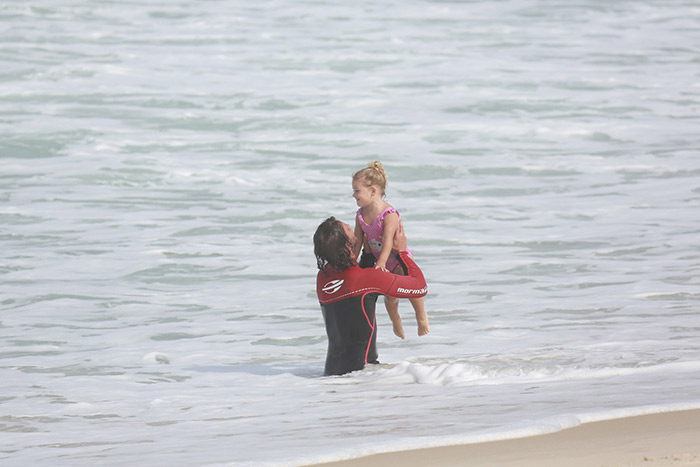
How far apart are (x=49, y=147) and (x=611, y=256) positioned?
9.29m

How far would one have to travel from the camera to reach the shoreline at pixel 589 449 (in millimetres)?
3801

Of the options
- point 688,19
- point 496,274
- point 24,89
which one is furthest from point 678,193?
point 688,19

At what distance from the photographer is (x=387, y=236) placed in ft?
19.9

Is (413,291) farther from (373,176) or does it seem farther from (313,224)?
(313,224)

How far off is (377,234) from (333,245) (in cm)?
42

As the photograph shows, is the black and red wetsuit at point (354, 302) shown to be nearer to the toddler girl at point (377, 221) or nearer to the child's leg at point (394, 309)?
the toddler girl at point (377, 221)

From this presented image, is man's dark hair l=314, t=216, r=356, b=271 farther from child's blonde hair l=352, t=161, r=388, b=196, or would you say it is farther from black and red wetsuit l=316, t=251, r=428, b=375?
child's blonde hair l=352, t=161, r=388, b=196

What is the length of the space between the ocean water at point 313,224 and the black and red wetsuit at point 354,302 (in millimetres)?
147

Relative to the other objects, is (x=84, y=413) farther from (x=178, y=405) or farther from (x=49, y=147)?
(x=49, y=147)

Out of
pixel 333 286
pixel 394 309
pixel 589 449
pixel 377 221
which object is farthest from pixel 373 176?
pixel 589 449

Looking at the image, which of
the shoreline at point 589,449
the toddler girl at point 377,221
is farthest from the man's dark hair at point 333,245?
the shoreline at point 589,449

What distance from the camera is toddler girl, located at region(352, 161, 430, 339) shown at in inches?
238

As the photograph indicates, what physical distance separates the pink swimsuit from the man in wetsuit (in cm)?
8

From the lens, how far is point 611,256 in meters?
9.82
